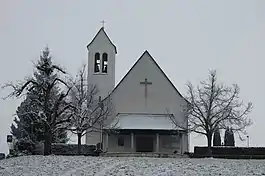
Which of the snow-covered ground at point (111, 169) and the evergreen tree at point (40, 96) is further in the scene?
the evergreen tree at point (40, 96)

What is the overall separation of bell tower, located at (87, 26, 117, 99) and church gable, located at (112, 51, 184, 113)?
86.3 inches

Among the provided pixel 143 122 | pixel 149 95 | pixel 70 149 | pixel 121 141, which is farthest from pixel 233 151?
pixel 70 149

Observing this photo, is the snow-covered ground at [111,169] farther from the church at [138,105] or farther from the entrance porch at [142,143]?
the entrance porch at [142,143]

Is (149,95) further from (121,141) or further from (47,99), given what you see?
(47,99)

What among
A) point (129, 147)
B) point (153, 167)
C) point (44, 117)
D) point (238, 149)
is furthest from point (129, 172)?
point (129, 147)

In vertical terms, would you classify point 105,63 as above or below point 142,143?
above

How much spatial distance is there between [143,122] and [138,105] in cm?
261

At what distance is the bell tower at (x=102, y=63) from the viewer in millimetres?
46719

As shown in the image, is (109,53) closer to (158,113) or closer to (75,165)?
(158,113)

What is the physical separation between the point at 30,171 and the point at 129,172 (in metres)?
4.61

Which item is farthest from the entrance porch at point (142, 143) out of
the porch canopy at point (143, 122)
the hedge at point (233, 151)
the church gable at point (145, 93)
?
the hedge at point (233, 151)

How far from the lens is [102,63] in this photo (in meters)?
47.4

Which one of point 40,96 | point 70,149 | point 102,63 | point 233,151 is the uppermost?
point 102,63

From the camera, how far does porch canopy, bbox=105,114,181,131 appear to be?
135 ft
